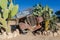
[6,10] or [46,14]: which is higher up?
[6,10]

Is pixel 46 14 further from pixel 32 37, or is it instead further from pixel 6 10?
pixel 6 10

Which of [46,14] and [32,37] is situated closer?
[32,37]

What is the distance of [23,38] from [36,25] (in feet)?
6.17

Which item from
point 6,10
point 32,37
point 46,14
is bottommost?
point 32,37

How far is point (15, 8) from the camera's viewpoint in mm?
10164

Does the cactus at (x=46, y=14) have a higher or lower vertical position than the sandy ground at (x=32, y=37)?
higher

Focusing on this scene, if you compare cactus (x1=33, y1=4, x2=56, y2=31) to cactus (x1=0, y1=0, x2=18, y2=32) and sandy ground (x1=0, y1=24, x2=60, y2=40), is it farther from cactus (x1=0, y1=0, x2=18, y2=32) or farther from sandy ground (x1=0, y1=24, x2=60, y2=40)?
cactus (x1=0, y1=0, x2=18, y2=32)

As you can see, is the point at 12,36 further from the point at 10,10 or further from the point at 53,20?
the point at 53,20

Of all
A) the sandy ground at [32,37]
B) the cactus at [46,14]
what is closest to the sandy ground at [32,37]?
the sandy ground at [32,37]

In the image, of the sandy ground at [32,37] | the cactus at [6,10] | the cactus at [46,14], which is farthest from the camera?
the cactus at [46,14]

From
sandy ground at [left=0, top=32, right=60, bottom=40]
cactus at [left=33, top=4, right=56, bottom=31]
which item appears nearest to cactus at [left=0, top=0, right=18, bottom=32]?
sandy ground at [left=0, top=32, right=60, bottom=40]

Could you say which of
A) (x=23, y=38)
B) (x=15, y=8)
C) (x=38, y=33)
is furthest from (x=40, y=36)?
(x=15, y=8)

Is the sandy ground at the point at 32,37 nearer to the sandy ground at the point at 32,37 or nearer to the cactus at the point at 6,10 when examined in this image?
the sandy ground at the point at 32,37

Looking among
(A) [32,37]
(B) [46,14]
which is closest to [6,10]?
(A) [32,37]
